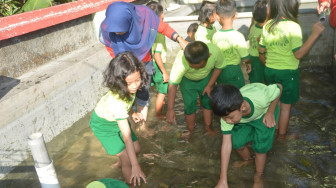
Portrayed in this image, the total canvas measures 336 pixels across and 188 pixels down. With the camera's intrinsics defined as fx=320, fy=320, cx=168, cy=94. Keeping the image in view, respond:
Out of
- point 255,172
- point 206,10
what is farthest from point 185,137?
point 206,10

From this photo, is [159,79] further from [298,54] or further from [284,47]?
[298,54]

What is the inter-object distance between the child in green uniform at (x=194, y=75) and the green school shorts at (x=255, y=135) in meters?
0.70

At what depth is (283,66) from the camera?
128 inches

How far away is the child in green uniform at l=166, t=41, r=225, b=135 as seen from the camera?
311cm

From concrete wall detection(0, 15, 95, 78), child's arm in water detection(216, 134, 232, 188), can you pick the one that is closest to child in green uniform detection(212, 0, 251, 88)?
child's arm in water detection(216, 134, 232, 188)

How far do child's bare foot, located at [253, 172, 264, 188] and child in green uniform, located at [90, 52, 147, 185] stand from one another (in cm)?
101

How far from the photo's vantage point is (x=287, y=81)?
328cm

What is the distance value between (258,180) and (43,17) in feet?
9.77

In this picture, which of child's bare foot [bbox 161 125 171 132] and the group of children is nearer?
the group of children

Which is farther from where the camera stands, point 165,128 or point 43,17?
point 165,128

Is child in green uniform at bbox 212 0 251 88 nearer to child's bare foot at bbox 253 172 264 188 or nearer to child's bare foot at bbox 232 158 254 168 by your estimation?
child's bare foot at bbox 232 158 254 168

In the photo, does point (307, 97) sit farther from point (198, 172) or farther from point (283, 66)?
point (198, 172)

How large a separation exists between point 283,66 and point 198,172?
4.50 feet

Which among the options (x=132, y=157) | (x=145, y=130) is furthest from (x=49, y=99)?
(x=132, y=157)
